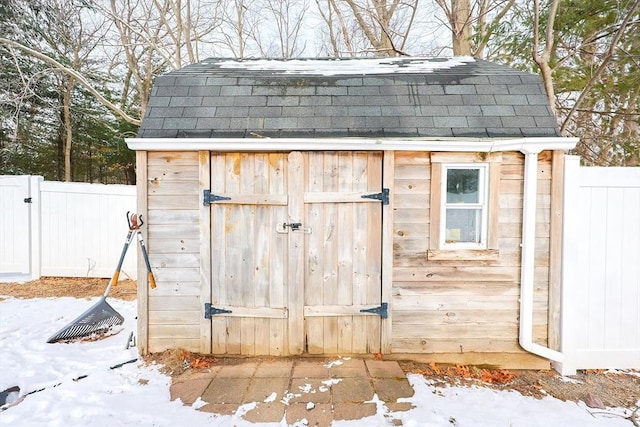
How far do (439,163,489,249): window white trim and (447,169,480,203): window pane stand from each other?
28 mm

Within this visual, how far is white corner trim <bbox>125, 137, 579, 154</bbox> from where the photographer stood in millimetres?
3244

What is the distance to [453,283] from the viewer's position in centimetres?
347

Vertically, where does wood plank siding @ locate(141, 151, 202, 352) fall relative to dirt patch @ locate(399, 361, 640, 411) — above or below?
above

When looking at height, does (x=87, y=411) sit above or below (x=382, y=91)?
below

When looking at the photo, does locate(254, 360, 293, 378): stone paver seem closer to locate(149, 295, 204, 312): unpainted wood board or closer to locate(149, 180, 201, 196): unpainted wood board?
locate(149, 295, 204, 312): unpainted wood board

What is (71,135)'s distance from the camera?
11383mm

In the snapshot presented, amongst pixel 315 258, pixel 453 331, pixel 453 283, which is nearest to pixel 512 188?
pixel 453 283

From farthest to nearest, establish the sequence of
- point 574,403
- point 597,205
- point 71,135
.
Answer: point 71,135 → point 597,205 → point 574,403

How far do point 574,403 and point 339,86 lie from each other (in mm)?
3679

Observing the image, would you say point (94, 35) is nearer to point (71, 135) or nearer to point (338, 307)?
point (71, 135)

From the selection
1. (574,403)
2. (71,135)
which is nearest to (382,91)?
(574,403)

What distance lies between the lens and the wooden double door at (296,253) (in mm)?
3418

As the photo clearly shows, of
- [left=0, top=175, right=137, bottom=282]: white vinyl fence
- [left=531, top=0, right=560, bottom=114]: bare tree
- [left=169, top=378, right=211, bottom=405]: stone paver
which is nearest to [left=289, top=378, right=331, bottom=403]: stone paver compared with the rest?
[left=169, top=378, right=211, bottom=405]: stone paver

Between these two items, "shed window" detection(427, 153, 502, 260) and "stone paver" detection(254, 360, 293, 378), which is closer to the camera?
"stone paver" detection(254, 360, 293, 378)
